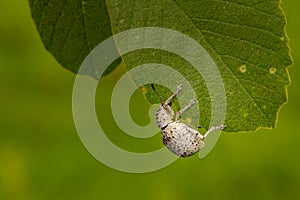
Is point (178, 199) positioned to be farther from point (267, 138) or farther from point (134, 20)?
point (134, 20)

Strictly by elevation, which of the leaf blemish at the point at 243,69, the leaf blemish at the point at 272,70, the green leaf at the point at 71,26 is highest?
the green leaf at the point at 71,26

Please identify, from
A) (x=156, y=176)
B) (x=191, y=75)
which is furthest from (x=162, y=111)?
(x=156, y=176)

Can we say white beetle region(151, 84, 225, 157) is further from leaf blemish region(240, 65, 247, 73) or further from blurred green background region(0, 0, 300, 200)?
blurred green background region(0, 0, 300, 200)

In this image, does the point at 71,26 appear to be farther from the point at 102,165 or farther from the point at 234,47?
the point at 102,165

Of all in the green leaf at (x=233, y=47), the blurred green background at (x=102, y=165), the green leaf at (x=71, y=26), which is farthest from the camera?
the blurred green background at (x=102, y=165)

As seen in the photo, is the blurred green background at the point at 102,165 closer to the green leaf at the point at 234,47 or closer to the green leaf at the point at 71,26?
the green leaf at the point at 71,26

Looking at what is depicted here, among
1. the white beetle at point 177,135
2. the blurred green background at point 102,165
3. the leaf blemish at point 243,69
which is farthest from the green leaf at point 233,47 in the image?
the blurred green background at point 102,165
